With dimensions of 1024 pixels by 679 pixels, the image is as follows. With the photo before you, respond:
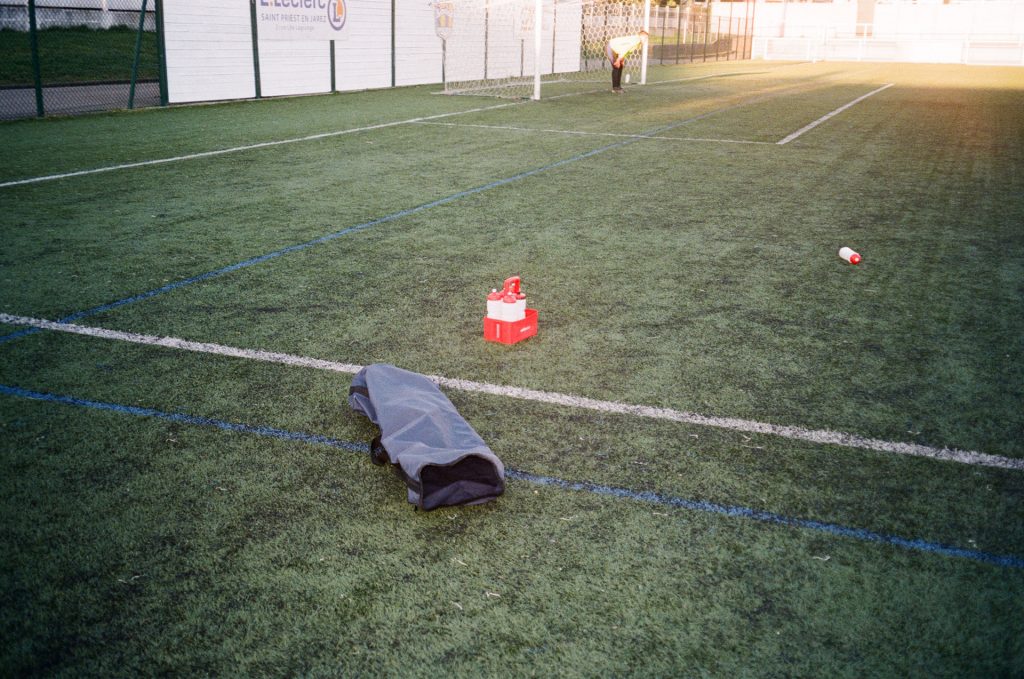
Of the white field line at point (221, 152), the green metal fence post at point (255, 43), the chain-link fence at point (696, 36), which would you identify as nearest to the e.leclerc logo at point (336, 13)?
the green metal fence post at point (255, 43)

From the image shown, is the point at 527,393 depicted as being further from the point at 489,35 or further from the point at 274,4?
the point at 489,35

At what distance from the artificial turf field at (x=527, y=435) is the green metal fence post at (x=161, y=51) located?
849 cm

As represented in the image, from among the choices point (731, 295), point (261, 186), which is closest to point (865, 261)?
point (731, 295)

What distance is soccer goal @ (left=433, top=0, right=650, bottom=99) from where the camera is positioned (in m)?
22.4

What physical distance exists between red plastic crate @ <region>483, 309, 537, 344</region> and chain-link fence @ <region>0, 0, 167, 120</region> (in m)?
13.2

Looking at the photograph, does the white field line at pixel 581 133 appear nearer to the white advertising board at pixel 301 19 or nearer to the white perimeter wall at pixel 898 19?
the white advertising board at pixel 301 19

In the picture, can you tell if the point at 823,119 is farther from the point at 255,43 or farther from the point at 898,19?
the point at 898,19

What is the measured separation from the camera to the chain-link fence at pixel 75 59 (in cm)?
1584

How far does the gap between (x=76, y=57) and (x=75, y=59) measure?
1.13ft

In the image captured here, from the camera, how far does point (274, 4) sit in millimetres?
18406

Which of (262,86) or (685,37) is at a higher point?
(685,37)

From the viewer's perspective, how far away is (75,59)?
27.0 meters

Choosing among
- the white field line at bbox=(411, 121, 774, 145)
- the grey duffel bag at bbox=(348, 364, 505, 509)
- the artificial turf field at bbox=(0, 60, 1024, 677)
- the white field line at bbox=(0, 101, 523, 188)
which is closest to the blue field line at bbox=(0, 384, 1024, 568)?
the artificial turf field at bbox=(0, 60, 1024, 677)

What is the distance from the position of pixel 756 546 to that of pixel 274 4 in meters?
18.6
